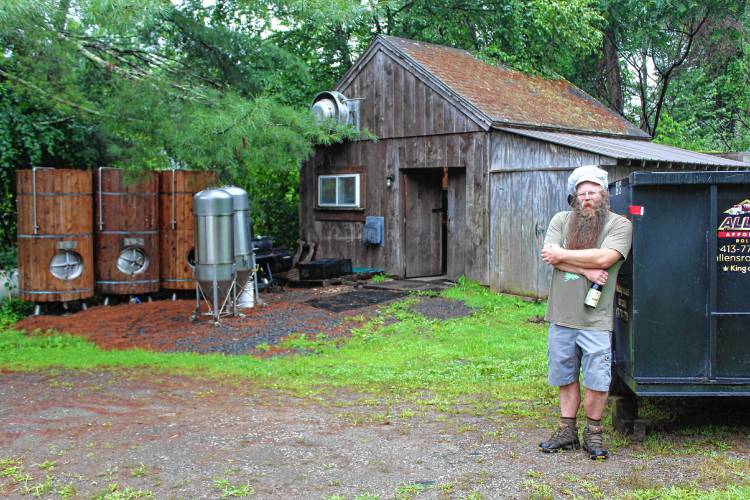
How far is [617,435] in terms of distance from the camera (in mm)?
5262

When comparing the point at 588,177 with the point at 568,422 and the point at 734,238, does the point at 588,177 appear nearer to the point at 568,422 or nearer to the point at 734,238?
the point at 734,238

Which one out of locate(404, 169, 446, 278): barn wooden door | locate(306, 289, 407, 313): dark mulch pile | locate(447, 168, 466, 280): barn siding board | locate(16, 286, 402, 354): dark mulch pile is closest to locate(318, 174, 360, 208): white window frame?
locate(404, 169, 446, 278): barn wooden door

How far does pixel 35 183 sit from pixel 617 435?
9349 millimetres

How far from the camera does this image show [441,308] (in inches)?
452

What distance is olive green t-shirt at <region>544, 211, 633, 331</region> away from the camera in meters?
4.79

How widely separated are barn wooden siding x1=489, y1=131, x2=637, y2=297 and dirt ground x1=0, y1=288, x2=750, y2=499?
6163mm

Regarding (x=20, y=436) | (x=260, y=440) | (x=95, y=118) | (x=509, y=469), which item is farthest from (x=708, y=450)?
(x=95, y=118)

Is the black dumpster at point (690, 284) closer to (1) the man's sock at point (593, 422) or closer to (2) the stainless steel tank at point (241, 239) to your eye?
(1) the man's sock at point (593, 422)

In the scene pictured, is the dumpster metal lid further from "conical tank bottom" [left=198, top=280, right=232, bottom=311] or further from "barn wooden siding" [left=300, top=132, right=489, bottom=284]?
"barn wooden siding" [left=300, top=132, right=489, bottom=284]

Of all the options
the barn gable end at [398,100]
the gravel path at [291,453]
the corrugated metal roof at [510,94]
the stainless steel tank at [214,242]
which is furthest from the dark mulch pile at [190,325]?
the corrugated metal roof at [510,94]

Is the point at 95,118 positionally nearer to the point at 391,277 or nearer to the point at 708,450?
the point at 391,277

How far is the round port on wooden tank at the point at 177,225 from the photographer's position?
1249cm

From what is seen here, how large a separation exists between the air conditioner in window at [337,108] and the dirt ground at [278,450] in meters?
9.06

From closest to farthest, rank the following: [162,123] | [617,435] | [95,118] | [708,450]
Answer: [708,450]
[617,435]
[162,123]
[95,118]
